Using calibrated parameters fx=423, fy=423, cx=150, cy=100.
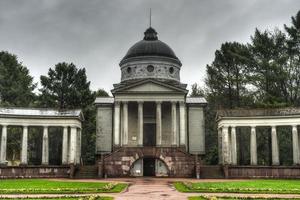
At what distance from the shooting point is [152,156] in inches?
2052

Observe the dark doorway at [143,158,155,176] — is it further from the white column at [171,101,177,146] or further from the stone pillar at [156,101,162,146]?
the white column at [171,101,177,146]

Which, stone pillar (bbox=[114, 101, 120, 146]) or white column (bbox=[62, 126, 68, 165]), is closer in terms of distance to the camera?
white column (bbox=[62, 126, 68, 165])

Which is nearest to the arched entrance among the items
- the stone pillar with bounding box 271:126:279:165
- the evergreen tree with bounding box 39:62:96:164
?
the stone pillar with bounding box 271:126:279:165

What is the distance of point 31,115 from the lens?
5625cm

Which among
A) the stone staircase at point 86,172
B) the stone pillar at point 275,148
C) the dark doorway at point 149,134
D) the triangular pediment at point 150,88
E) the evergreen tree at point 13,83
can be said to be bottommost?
the stone staircase at point 86,172

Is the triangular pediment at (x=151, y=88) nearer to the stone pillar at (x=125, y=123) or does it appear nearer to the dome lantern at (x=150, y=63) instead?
the stone pillar at (x=125, y=123)

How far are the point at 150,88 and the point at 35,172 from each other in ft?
68.5

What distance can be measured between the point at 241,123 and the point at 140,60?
2208 cm

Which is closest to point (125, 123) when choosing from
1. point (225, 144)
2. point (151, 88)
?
point (151, 88)

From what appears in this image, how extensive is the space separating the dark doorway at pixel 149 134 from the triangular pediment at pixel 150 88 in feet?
21.1

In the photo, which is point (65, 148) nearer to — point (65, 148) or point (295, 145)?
point (65, 148)

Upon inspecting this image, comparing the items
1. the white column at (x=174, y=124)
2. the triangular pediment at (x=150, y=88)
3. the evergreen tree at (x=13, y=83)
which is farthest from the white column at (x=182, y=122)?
the evergreen tree at (x=13, y=83)

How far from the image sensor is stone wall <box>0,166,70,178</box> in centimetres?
4697

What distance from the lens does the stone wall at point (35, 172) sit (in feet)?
154
